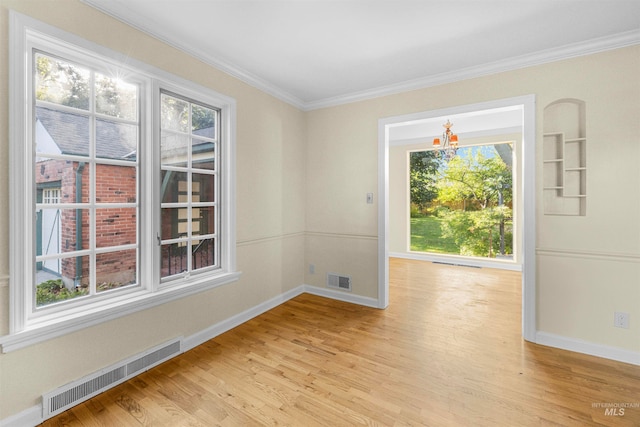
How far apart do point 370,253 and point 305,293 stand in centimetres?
117

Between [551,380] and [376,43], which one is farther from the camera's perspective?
[376,43]

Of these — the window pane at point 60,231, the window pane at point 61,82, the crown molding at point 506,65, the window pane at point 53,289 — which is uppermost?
the crown molding at point 506,65

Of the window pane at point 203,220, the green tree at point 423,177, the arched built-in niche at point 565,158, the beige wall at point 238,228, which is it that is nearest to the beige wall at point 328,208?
the beige wall at point 238,228

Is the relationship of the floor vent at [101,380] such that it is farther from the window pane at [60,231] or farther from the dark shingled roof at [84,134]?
the dark shingled roof at [84,134]

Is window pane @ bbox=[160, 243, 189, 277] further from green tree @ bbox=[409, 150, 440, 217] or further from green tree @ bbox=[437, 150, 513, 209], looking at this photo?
green tree @ bbox=[437, 150, 513, 209]

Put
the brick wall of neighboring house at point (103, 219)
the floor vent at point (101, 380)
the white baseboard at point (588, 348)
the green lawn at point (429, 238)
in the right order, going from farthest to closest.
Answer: the green lawn at point (429, 238) → the white baseboard at point (588, 348) → the brick wall of neighboring house at point (103, 219) → the floor vent at point (101, 380)

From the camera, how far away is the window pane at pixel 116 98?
2.11 meters

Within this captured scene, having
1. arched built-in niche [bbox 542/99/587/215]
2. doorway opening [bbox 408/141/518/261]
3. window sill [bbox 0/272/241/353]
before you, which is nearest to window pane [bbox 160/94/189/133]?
window sill [bbox 0/272/241/353]

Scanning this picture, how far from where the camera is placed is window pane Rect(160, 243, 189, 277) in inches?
99.7

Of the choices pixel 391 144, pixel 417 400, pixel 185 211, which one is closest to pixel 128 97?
pixel 185 211

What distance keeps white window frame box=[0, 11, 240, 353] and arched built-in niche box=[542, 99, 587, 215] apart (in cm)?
317

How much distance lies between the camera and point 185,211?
270cm

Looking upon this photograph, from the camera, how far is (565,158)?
2.71 m

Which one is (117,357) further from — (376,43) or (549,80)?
(549,80)
